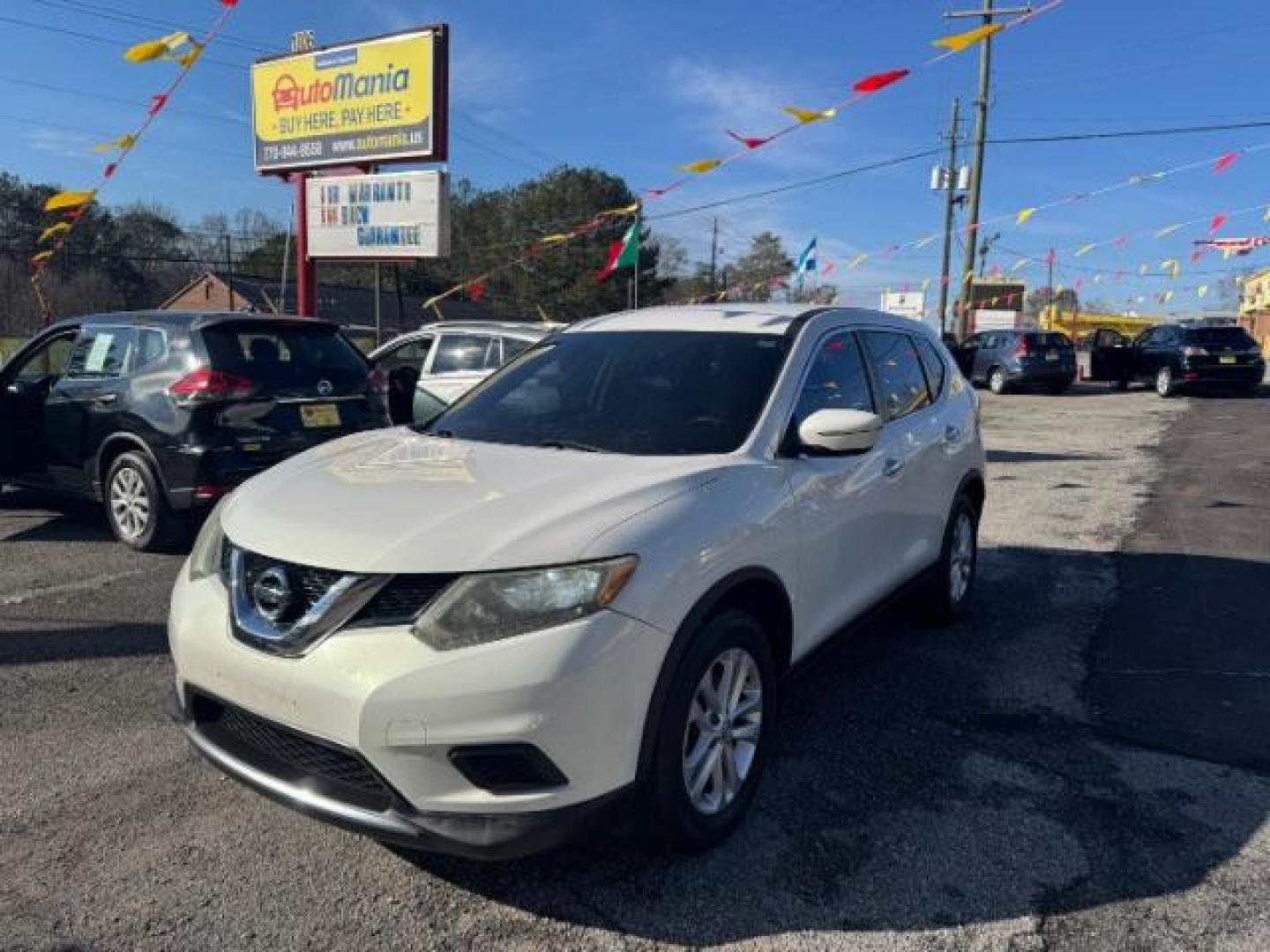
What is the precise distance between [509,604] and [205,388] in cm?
463

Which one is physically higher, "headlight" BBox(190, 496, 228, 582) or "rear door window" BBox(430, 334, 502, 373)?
"rear door window" BBox(430, 334, 502, 373)

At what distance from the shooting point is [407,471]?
10.2 feet

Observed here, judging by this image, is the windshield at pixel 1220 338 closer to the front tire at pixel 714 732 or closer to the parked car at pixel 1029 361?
the parked car at pixel 1029 361

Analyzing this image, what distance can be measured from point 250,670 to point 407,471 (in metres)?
0.84

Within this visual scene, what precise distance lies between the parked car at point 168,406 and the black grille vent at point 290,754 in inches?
147

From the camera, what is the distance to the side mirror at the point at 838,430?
3223mm

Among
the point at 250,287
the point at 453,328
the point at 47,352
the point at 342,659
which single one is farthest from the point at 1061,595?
the point at 250,287

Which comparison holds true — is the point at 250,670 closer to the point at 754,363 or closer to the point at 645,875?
the point at 645,875

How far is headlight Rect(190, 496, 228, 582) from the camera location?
2943mm

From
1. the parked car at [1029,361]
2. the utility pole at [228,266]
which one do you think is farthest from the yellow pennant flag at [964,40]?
the utility pole at [228,266]

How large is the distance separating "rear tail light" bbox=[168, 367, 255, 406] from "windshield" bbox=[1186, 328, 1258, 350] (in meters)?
21.2

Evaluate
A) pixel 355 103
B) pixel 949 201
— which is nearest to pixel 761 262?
pixel 949 201

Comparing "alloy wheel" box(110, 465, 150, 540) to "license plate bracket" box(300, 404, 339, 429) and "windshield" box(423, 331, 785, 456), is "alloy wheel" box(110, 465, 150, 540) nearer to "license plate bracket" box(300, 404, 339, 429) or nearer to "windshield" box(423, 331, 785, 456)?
"license plate bracket" box(300, 404, 339, 429)

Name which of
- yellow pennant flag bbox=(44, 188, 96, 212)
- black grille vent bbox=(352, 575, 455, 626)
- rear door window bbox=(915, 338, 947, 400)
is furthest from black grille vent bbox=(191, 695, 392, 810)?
yellow pennant flag bbox=(44, 188, 96, 212)
